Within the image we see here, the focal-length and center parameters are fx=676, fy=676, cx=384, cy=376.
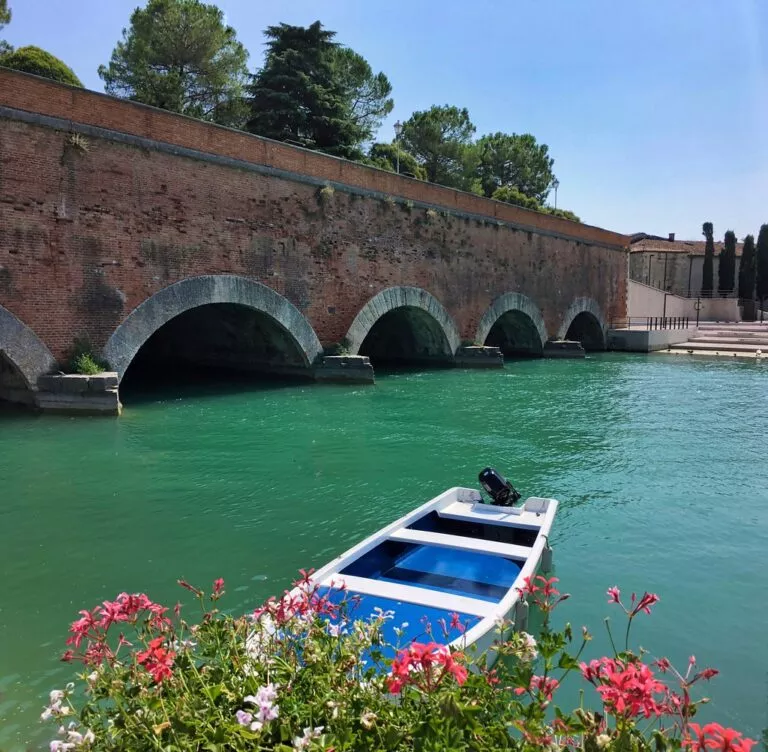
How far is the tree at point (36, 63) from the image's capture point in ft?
63.5

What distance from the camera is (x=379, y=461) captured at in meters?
8.94

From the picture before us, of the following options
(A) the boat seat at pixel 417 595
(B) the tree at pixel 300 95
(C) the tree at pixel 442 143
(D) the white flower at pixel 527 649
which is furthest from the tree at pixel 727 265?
(D) the white flower at pixel 527 649

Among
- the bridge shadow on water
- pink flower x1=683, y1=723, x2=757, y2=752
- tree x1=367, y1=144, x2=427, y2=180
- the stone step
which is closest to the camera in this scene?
pink flower x1=683, y1=723, x2=757, y2=752

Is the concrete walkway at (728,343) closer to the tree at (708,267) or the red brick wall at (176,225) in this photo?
the red brick wall at (176,225)

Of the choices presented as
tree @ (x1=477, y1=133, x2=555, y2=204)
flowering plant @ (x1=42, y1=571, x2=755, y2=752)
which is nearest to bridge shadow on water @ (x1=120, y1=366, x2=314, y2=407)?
flowering plant @ (x1=42, y1=571, x2=755, y2=752)

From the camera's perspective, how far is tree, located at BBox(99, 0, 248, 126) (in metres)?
30.3

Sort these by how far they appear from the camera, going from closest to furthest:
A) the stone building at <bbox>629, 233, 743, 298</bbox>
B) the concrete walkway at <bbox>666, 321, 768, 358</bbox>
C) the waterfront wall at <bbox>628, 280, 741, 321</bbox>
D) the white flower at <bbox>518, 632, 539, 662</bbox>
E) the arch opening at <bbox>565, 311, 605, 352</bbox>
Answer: the white flower at <bbox>518, 632, 539, 662</bbox> → the concrete walkway at <bbox>666, 321, 768, 358</bbox> → the arch opening at <bbox>565, 311, 605, 352</bbox> → the waterfront wall at <bbox>628, 280, 741, 321</bbox> → the stone building at <bbox>629, 233, 743, 298</bbox>

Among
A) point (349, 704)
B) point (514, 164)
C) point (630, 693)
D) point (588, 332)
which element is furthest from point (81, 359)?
point (514, 164)

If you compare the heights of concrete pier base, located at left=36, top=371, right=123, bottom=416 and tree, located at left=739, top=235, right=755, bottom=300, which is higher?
tree, located at left=739, top=235, right=755, bottom=300

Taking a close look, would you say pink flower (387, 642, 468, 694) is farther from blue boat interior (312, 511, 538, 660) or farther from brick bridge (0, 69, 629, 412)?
brick bridge (0, 69, 629, 412)

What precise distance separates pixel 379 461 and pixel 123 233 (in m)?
6.52

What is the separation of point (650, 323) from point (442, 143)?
18441 mm

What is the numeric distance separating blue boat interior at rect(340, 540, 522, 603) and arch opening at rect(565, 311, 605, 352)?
26.0 metres

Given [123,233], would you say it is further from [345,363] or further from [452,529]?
[452,529]
